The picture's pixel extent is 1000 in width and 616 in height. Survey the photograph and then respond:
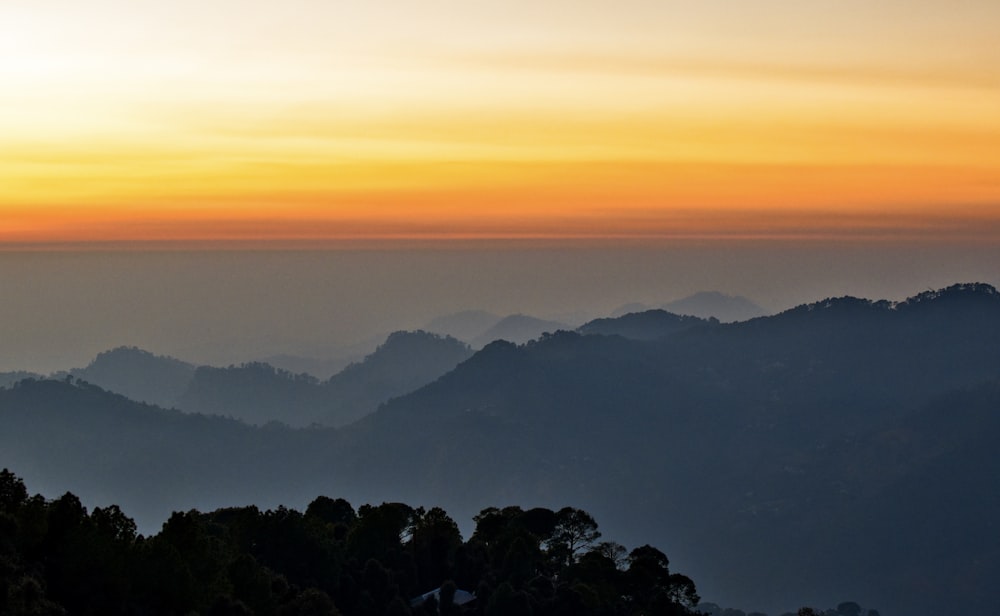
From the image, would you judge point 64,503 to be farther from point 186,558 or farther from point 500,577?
point 500,577

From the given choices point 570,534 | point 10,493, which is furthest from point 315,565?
point 570,534

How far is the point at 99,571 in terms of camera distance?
55.6m

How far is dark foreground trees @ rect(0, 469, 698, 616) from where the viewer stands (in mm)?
55562

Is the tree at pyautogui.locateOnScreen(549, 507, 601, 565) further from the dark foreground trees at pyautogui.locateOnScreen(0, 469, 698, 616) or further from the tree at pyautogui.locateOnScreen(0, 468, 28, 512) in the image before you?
the tree at pyautogui.locateOnScreen(0, 468, 28, 512)

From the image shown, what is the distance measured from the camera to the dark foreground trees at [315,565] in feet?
182

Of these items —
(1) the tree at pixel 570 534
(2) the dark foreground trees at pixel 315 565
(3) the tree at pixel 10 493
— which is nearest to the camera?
(2) the dark foreground trees at pixel 315 565

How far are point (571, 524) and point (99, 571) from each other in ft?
172

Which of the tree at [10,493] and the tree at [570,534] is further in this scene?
→ the tree at [570,534]

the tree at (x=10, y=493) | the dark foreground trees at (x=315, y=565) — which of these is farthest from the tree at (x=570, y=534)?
the tree at (x=10, y=493)

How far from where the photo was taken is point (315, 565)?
8044 centimetres

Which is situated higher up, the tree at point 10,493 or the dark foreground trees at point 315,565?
the tree at point 10,493

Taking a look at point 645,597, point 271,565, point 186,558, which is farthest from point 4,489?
point 645,597

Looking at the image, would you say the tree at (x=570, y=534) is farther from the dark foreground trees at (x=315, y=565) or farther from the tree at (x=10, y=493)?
the tree at (x=10, y=493)

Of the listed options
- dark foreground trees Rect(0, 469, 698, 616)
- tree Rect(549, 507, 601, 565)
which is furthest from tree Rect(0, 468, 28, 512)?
tree Rect(549, 507, 601, 565)
